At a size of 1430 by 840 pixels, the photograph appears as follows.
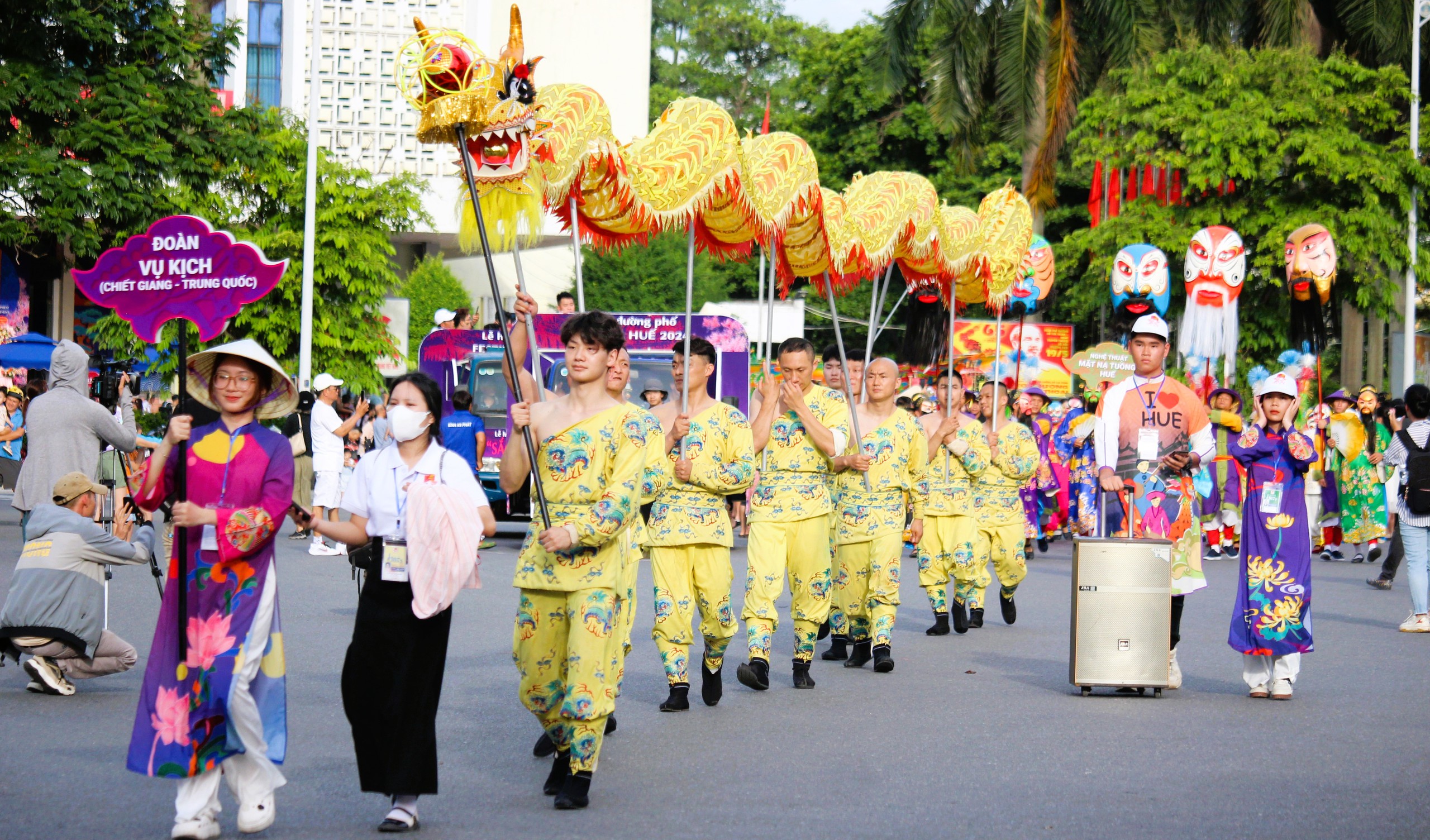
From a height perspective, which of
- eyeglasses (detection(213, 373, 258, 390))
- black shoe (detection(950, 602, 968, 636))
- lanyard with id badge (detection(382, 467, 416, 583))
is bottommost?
black shoe (detection(950, 602, 968, 636))

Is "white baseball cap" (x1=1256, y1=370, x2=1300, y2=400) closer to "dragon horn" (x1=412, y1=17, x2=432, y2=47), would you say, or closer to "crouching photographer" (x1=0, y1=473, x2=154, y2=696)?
"dragon horn" (x1=412, y1=17, x2=432, y2=47)

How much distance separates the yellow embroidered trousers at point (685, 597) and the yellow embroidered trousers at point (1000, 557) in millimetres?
4184

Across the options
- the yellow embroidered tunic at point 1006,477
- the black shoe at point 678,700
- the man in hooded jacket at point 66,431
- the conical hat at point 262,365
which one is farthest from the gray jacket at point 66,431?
the yellow embroidered tunic at point 1006,477

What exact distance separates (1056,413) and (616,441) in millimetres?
15574

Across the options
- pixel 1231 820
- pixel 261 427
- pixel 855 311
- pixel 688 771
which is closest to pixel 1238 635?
pixel 1231 820

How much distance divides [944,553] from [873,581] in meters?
2.25

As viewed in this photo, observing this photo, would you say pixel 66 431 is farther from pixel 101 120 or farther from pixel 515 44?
pixel 101 120

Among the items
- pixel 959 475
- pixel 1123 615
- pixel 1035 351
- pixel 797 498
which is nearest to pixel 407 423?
pixel 797 498

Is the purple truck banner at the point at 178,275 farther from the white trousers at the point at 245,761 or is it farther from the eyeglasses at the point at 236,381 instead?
the white trousers at the point at 245,761

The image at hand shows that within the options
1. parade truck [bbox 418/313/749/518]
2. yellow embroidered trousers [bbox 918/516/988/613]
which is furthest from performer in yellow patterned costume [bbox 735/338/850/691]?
parade truck [bbox 418/313/749/518]

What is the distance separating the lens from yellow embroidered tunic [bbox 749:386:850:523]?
30.2ft

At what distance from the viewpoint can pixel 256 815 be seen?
5.55 meters

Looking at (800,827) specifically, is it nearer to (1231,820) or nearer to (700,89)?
(1231,820)

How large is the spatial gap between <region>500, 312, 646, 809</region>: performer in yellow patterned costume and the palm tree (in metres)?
27.4
